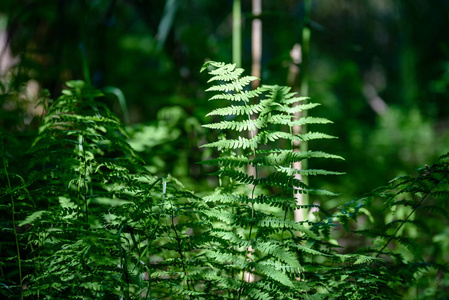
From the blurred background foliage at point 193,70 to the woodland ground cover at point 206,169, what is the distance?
3cm

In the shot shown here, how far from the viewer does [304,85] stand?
1.86 metres

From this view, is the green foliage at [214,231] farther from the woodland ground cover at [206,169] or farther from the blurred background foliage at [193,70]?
the blurred background foliage at [193,70]

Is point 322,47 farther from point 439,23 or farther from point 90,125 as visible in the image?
point 90,125

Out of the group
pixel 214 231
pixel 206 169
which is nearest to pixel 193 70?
pixel 206 169

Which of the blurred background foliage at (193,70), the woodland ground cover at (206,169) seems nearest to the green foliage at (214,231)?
the woodland ground cover at (206,169)

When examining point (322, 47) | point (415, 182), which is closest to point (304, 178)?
point (415, 182)

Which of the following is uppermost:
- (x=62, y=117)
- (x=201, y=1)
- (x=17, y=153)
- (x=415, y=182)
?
(x=201, y=1)

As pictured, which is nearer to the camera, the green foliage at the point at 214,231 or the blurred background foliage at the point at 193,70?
the green foliage at the point at 214,231

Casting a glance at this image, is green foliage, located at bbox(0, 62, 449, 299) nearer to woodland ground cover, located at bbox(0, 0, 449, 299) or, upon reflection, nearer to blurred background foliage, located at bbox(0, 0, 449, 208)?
woodland ground cover, located at bbox(0, 0, 449, 299)

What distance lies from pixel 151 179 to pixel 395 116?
5358 mm

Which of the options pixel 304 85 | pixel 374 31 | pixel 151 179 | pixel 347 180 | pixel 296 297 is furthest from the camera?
pixel 374 31

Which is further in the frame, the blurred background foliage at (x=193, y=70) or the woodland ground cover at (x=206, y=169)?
the blurred background foliage at (x=193, y=70)

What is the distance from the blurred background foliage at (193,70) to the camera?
7.91 feet

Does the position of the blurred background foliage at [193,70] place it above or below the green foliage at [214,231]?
above
